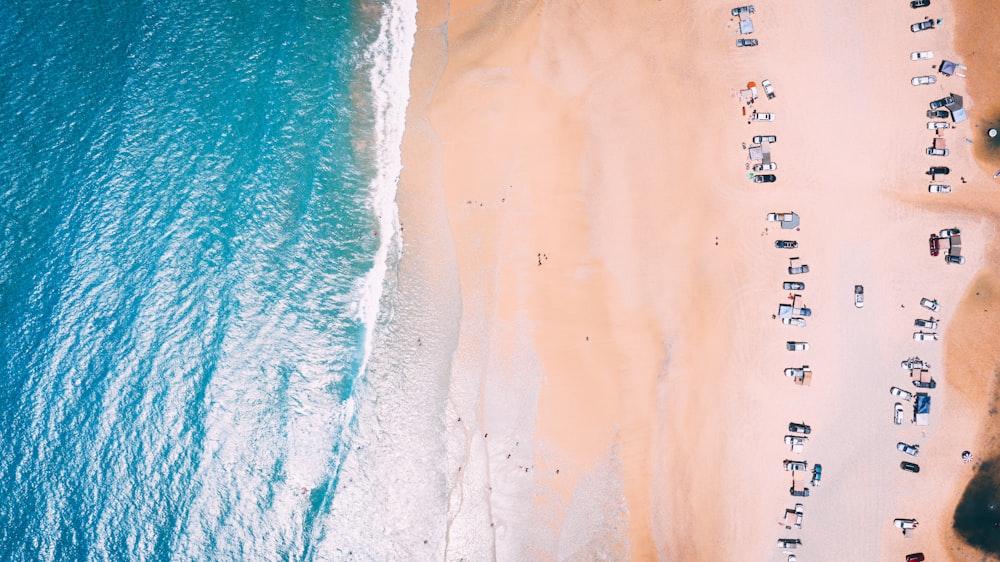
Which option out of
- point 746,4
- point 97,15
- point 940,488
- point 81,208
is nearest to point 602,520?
point 940,488

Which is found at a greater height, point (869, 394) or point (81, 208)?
point (81, 208)

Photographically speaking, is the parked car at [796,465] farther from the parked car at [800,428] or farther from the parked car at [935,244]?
the parked car at [935,244]

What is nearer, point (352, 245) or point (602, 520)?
point (602, 520)

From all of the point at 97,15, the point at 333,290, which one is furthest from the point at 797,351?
the point at 97,15

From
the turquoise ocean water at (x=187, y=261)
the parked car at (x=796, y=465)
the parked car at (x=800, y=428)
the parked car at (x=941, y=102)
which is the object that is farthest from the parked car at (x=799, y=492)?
the turquoise ocean water at (x=187, y=261)

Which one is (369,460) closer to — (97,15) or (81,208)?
(81,208)

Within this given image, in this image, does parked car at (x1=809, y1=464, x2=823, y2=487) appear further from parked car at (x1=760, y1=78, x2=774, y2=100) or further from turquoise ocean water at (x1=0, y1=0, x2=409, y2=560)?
turquoise ocean water at (x1=0, y1=0, x2=409, y2=560)

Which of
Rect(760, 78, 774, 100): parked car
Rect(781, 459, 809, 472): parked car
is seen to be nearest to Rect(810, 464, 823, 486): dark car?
Rect(781, 459, 809, 472): parked car

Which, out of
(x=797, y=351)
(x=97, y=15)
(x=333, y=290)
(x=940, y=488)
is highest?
(x=97, y=15)
